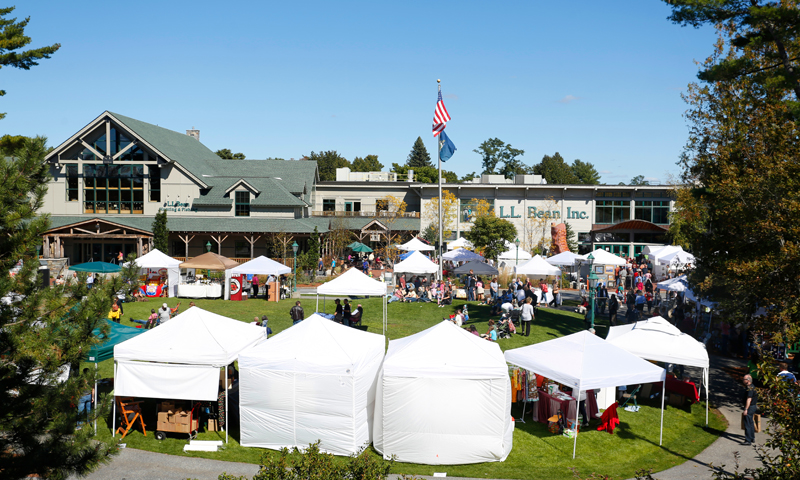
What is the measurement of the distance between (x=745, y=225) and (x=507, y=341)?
8.97 metres

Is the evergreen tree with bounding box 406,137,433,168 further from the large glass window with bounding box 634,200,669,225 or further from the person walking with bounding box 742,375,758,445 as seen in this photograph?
the person walking with bounding box 742,375,758,445

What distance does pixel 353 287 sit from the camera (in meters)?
20.0

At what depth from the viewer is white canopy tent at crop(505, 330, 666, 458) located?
36.6 feet

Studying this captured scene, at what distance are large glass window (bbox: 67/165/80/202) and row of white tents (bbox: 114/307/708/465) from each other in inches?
1342

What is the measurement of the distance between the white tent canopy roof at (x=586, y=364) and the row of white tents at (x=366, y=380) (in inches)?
0.9

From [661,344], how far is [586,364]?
10.0ft

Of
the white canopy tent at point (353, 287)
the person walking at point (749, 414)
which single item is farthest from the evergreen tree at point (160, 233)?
the person walking at point (749, 414)

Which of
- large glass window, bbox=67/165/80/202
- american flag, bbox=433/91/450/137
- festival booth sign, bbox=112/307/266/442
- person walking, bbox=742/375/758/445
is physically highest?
american flag, bbox=433/91/450/137

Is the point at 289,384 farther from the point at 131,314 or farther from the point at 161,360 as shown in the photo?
the point at 131,314

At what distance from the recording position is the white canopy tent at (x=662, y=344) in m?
12.8

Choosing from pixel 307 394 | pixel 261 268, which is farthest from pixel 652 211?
pixel 307 394

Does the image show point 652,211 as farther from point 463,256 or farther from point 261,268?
point 261,268

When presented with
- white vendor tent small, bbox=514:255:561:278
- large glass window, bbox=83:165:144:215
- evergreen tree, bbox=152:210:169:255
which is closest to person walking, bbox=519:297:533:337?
white vendor tent small, bbox=514:255:561:278

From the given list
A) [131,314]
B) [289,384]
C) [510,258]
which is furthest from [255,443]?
[510,258]
